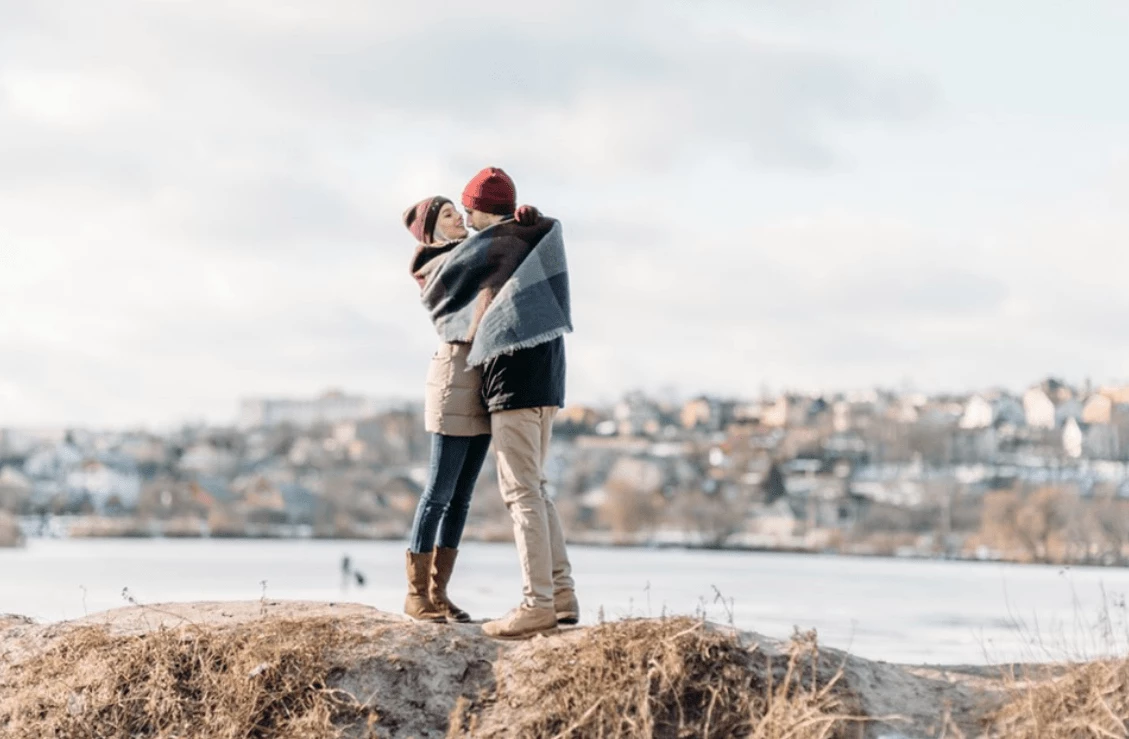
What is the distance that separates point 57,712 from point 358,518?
9066cm

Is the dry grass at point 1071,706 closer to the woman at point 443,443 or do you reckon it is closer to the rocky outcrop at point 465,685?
the rocky outcrop at point 465,685

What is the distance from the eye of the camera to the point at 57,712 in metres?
6.76

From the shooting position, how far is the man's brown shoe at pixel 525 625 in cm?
694

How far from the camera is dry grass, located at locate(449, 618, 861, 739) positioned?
635 centimetres

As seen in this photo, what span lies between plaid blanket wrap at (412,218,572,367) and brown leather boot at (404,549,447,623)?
966 millimetres

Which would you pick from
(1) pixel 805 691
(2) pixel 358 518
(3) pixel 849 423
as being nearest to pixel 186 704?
(1) pixel 805 691

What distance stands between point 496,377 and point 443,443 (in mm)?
428

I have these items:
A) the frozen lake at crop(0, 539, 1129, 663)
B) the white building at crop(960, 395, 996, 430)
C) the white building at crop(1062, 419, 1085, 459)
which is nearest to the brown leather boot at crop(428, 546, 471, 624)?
the frozen lake at crop(0, 539, 1129, 663)

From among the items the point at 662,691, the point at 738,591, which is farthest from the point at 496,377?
the point at 738,591

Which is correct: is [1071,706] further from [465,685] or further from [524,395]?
[524,395]

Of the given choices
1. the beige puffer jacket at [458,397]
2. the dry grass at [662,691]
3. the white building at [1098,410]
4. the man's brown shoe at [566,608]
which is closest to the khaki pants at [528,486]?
the beige puffer jacket at [458,397]

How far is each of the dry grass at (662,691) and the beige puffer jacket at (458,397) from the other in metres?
1.02

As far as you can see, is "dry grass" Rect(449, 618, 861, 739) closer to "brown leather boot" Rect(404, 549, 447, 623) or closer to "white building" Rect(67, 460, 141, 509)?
"brown leather boot" Rect(404, 549, 447, 623)

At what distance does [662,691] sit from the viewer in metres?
6.46
